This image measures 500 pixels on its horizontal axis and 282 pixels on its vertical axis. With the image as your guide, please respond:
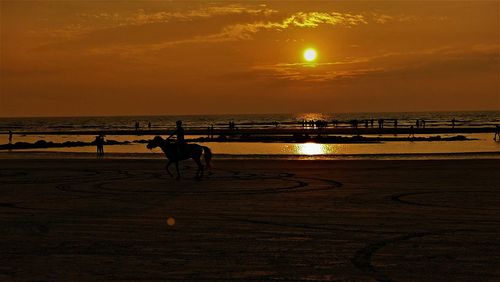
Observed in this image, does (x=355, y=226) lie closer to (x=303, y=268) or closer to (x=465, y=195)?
(x=303, y=268)

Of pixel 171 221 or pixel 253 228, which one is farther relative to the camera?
pixel 171 221

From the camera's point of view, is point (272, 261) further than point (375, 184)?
No

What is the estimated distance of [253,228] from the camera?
45.5 feet

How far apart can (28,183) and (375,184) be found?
37.8 feet

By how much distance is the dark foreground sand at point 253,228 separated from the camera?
1023 cm

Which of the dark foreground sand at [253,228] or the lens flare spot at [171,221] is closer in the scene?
the dark foreground sand at [253,228]

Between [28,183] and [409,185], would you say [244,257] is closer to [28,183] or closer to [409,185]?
[409,185]

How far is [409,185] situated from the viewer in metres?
23.0

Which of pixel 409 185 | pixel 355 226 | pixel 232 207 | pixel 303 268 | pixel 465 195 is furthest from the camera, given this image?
pixel 409 185

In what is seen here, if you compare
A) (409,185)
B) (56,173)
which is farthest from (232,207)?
(56,173)

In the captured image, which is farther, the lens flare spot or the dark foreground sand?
the lens flare spot

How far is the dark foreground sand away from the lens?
1023 centimetres

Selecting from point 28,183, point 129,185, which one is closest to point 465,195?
point 129,185

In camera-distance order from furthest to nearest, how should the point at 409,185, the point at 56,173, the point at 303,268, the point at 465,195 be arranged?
the point at 56,173 < the point at 409,185 < the point at 465,195 < the point at 303,268
